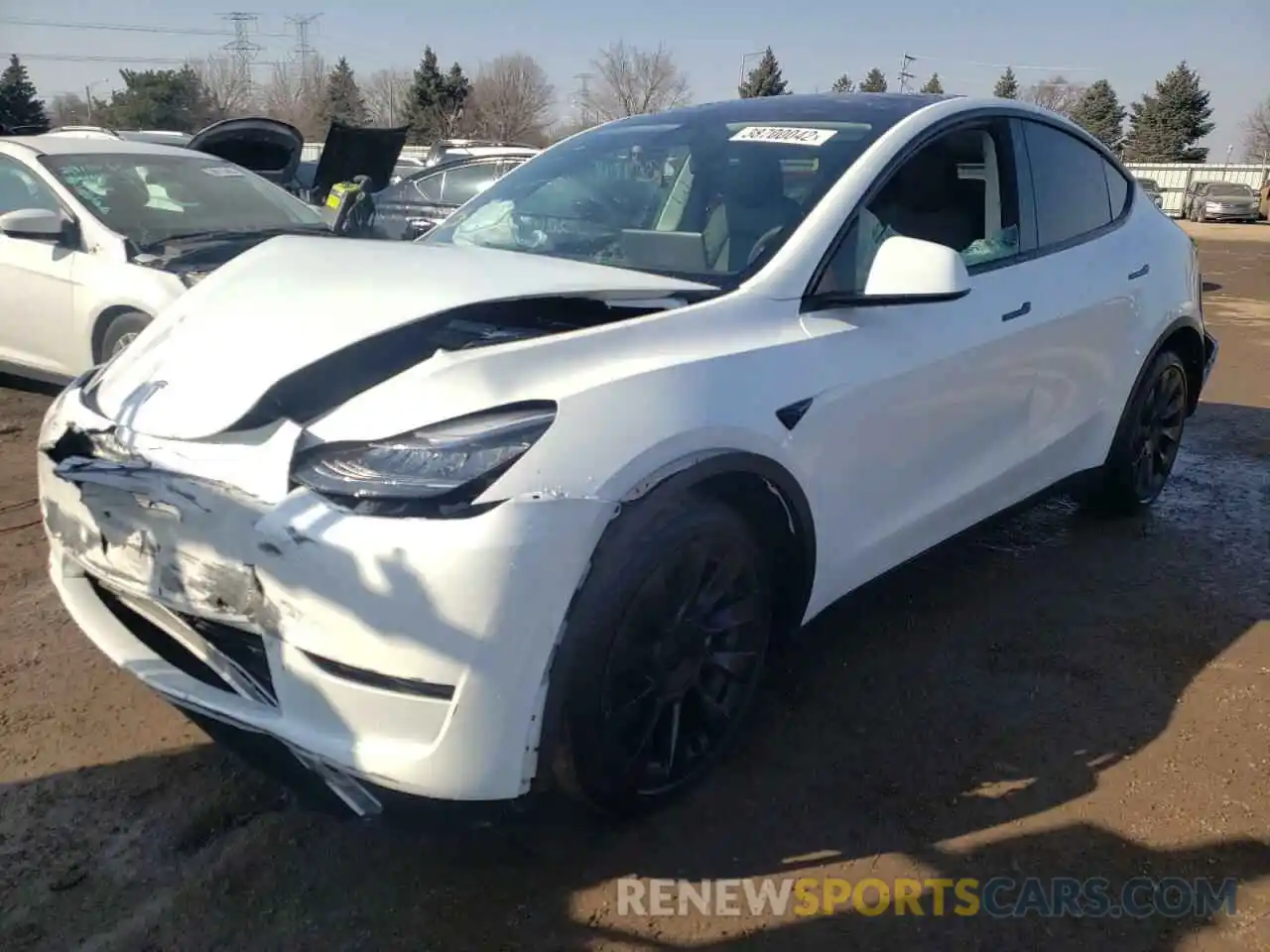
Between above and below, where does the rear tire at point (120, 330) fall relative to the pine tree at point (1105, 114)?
below

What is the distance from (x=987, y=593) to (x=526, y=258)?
2.20 metres

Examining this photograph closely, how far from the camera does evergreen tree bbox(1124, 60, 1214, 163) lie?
5356 centimetres

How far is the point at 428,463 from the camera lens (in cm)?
206

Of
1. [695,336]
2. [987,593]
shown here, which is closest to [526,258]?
[695,336]

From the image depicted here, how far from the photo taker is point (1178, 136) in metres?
53.6

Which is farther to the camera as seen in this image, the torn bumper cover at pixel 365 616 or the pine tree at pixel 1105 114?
the pine tree at pixel 1105 114

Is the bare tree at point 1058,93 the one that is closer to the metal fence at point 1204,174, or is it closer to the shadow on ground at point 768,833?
the metal fence at point 1204,174

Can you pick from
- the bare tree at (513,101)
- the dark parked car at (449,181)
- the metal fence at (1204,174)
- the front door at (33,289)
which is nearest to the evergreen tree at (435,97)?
the bare tree at (513,101)

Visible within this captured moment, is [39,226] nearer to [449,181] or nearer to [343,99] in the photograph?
[449,181]

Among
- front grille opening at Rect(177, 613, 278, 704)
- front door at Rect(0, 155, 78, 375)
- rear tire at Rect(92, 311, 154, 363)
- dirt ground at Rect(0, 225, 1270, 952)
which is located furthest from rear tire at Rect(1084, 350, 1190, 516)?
front door at Rect(0, 155, 78, 375)

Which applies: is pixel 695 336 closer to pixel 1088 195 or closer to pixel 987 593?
pixel 987 593

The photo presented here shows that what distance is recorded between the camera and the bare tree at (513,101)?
56906 millimetres

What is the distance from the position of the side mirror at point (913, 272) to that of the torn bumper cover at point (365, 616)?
1.10 metres

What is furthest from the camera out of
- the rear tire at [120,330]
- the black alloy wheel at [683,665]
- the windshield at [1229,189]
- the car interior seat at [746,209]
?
the windshield at [1229,189]
